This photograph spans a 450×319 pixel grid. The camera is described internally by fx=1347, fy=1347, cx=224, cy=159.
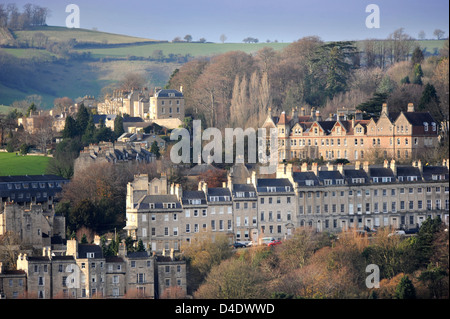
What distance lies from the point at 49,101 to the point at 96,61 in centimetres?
2602

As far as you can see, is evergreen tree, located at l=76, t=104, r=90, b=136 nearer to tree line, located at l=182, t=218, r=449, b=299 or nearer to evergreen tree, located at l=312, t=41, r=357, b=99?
evergreen tree, located at l=312, t=41, r=357, b=99

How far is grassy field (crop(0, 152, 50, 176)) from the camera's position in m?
93.9

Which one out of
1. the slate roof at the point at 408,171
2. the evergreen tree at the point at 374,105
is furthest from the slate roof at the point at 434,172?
the evergreen tree at the point at 374,105

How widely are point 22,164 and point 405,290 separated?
1556 inches

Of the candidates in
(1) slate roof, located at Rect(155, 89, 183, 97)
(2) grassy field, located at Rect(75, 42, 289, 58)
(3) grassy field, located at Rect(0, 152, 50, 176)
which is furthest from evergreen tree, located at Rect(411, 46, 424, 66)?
(2) grassy field, located at Rect(75, 42, 289, 58)

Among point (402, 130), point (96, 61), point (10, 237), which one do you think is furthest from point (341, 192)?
point (96, 61)

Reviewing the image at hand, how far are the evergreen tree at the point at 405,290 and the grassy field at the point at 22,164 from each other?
34838mm

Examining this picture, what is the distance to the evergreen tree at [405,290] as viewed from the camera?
65.2 metres

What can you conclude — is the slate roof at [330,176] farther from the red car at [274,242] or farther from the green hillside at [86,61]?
the green hillside at [86,61]

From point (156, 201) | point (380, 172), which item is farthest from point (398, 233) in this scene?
point (156, 201)

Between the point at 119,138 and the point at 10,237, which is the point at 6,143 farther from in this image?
the point at 10,237
